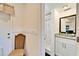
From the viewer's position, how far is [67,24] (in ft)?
8.21

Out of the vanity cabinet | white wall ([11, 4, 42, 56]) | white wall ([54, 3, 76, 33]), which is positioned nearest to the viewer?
white wall ([11, 4, 42, 56])

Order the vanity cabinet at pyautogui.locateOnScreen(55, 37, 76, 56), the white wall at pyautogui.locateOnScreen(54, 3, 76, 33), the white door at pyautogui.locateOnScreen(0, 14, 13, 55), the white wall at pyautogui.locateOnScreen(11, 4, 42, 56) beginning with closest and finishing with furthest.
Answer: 1. the white door at pyautogui.locateOnScreen(0, 14, 13, 55)
2. the white wall at pyautogui.locateOnScreen(11, 4, 42, 56)
3. the vanity cabinet at pyautogui.locateOnScreen(55, 37, 76, 56)
4. the white wall at pyautogui.locateOnScreen(54, 3, 76, 33)

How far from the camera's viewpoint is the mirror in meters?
2.39

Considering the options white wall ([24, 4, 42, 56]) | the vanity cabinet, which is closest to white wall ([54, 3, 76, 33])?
the vanity cabinet

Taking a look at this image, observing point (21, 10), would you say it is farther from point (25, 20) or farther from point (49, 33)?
point (49, 33)

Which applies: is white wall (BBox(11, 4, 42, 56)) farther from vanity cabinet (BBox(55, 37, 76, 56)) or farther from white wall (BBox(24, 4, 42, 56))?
vanity cabinet (BBox(55, 37, 76, 56))

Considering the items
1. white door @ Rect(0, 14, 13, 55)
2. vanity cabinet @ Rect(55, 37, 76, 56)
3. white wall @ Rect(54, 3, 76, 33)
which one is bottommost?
vanity cabinet @ Rect(55, 37, 76, 56)

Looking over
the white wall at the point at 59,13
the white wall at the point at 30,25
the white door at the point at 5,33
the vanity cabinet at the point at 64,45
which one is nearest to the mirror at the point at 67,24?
the white wall at the point at 59,13

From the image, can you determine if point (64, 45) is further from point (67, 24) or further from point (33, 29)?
point (33, 29)

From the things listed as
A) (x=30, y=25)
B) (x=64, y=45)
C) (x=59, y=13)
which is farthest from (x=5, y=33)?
(x=59, y=13)

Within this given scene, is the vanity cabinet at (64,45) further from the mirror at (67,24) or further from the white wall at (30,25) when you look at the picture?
the white wall at (30,25)

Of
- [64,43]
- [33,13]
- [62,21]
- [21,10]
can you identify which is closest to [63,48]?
[64,43]

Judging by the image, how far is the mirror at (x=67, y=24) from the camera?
239 cm

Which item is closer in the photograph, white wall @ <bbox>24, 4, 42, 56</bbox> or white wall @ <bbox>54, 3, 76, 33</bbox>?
white wall @ <bbox>24, 4, 42, 56</bbox>
